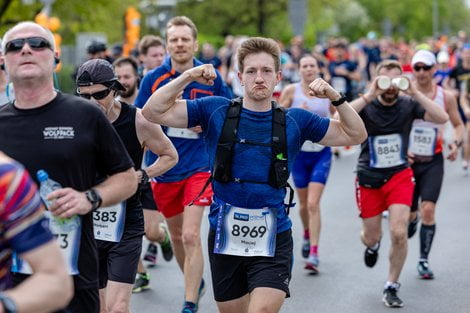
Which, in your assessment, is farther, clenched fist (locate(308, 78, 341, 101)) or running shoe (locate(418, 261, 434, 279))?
running shoe (locate(418, 261, 434, 279))

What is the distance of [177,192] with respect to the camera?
815 cm

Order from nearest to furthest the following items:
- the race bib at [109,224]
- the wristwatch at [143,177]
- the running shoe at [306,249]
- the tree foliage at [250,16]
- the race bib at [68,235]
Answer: the race bib at [68,235], the race bib at [109,224], the wristwatch at [143,177], the running shoe at [306,249], the tree foliage at [250,16]

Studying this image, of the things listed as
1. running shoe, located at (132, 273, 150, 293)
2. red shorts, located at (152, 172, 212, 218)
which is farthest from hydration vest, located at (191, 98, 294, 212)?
running shoe, located at (132, 273, 150, 293)

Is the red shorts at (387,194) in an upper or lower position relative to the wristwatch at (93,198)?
lower

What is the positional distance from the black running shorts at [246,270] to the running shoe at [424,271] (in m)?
3.93

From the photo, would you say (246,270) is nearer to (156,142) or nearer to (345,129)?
(345,129)

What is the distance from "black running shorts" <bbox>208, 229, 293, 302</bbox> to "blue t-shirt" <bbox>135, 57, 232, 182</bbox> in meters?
2.38

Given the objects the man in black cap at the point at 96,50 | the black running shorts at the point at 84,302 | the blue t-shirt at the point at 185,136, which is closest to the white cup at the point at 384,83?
the blue t-shirt at the point at 185,136

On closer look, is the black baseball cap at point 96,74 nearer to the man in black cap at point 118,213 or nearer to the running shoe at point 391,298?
the man in black cap at point 118,213

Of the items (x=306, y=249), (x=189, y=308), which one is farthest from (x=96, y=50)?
(x=189, y=308)

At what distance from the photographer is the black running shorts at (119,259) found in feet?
20.0

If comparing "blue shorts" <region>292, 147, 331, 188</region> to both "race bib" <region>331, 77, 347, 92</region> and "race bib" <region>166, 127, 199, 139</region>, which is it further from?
"race bib" <region>331, 77, 347, 92</region>

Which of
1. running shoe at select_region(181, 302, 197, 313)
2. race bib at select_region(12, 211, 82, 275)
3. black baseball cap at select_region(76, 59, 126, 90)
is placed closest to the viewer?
race bib at select_region(12, 211, 82, 275)

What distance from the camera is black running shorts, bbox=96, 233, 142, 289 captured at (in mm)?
6105
